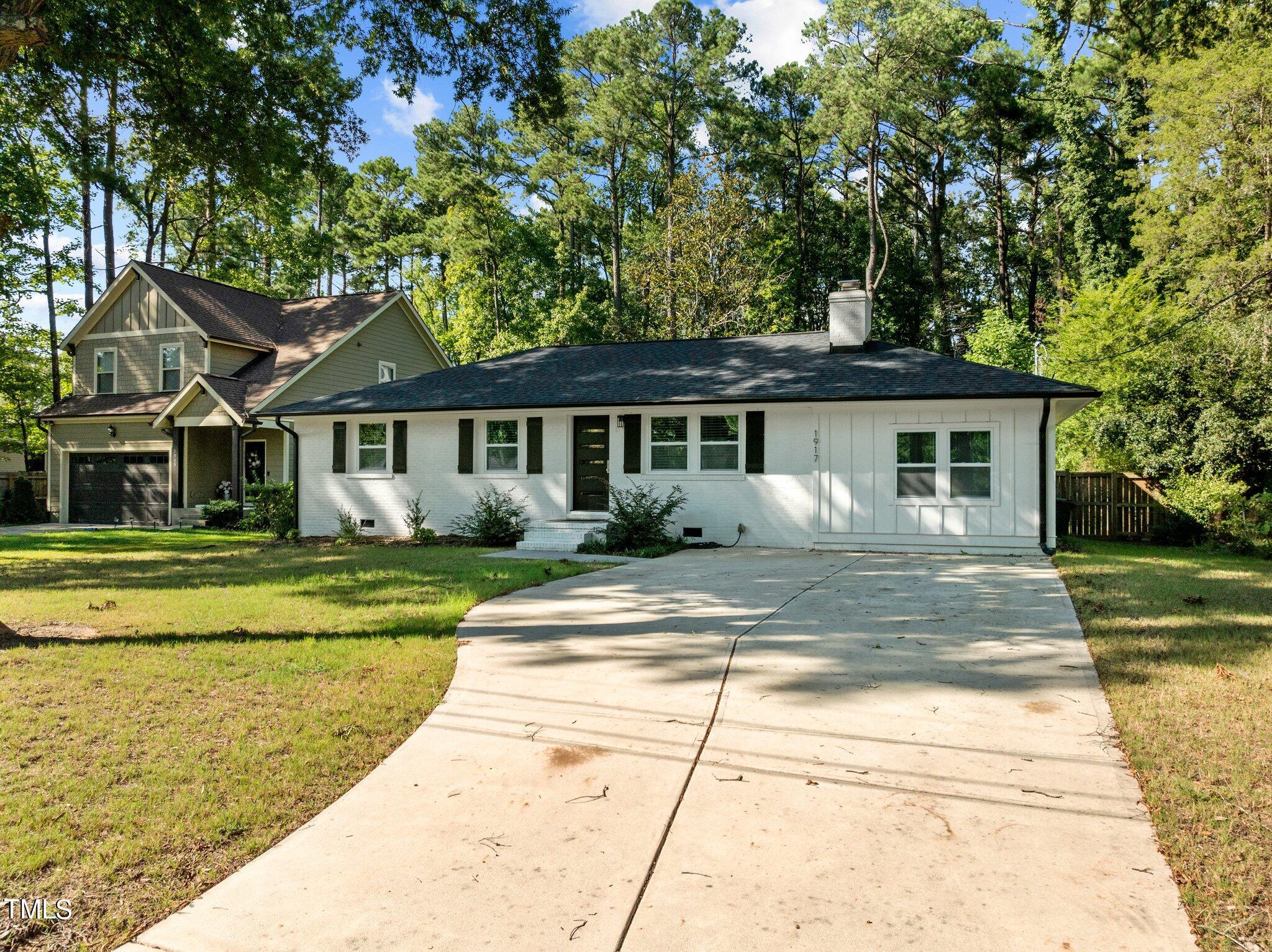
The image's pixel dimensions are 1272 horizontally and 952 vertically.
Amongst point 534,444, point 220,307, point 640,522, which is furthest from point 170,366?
point 640,522

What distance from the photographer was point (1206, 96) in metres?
19.6

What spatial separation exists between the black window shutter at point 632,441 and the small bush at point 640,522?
73cm

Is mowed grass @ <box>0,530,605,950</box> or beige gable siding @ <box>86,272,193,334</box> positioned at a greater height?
beige gable siding @ <box>86,272,193,334</box>

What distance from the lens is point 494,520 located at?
14648mm

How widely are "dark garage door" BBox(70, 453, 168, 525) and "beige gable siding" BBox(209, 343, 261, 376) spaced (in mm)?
3064

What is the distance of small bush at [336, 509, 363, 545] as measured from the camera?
15523mm

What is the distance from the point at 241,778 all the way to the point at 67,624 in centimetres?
464

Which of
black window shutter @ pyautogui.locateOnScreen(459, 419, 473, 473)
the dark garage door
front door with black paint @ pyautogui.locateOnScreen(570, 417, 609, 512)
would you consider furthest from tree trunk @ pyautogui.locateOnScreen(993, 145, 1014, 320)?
the dark garage door

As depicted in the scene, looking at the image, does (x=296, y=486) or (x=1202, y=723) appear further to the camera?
(x=296, y=486)

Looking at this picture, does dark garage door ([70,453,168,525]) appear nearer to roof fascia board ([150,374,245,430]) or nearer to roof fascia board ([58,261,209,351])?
roof fascia board ([150,374,245,430])

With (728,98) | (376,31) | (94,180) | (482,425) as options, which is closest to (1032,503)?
(482,425)

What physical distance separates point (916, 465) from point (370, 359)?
688 inches

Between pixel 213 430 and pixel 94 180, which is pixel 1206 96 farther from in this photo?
pixel 213 430

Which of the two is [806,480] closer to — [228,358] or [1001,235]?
[228,358]
